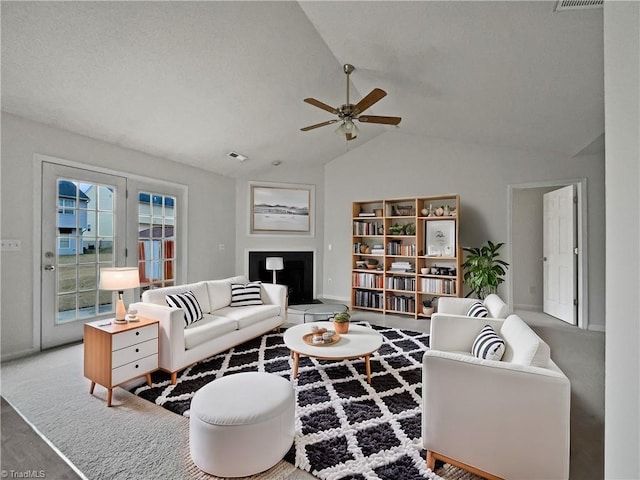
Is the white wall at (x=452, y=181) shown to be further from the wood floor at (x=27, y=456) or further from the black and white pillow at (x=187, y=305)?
the wood floor at (x=27, y=456)

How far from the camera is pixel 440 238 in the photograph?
15.2ft

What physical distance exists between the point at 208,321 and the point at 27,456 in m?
1.53

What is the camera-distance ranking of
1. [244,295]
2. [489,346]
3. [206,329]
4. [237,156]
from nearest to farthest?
[489,346], [206,329], [244,295], [237,156]

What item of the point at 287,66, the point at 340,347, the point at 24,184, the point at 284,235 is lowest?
the point at 340,347

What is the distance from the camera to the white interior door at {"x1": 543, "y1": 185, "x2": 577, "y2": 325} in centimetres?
418

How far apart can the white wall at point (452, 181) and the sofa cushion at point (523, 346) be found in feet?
9.43

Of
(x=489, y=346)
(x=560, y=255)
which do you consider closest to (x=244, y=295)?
(x=489, y=346)

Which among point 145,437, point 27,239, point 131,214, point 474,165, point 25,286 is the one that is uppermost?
point 474,165

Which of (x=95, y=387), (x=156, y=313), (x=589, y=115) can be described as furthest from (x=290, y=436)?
(x=589, y=115)

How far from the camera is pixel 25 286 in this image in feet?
10.0

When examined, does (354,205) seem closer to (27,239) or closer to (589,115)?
(589,115)

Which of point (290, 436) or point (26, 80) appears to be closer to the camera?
point (290, 436)

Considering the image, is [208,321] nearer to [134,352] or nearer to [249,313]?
[249,313]

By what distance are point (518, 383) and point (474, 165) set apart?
4.03 meters
